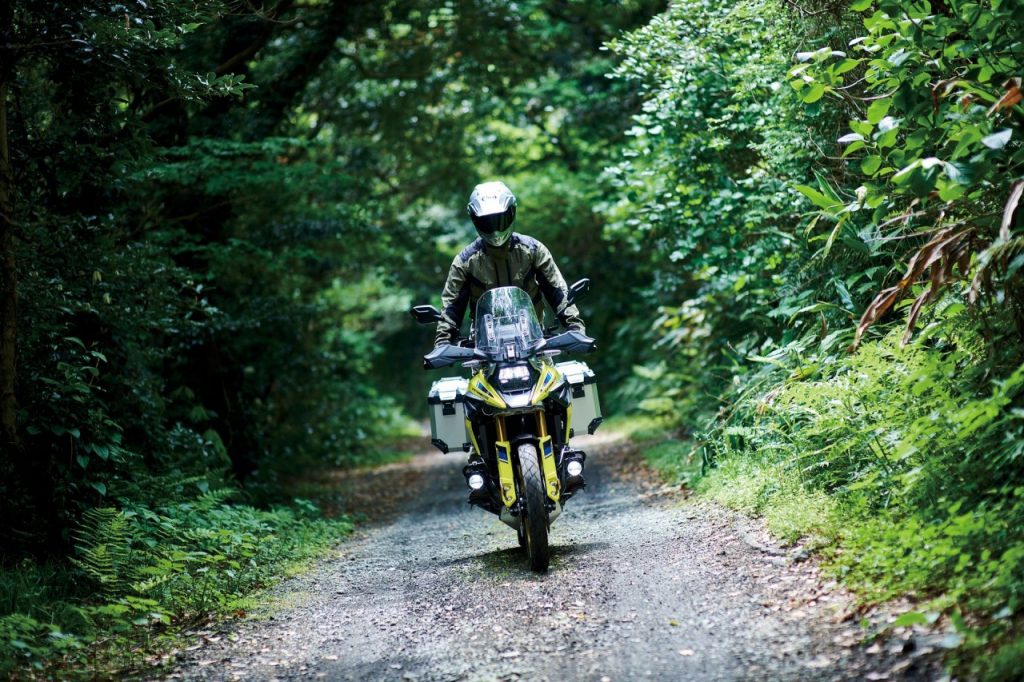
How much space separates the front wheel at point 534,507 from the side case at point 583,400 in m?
0.75

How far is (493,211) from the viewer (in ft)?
23.1

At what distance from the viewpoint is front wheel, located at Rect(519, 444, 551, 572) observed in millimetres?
6254

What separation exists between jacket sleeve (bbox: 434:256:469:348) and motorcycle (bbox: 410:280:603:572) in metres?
0.20

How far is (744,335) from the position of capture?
36.8 ft

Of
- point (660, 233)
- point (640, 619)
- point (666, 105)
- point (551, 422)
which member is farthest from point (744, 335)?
point (640, 619)

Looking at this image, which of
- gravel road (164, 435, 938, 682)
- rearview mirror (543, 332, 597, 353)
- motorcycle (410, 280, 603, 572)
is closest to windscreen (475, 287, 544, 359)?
motorcycle (410, 280, 603, 572)

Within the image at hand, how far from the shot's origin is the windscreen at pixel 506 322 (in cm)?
687

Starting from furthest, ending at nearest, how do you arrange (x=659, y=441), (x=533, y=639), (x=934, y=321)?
(x=659, y=441), (x=934, y=321), (x=533, y=639)

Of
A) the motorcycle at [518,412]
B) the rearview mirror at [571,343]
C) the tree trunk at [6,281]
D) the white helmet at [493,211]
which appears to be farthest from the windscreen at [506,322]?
the tree trunk at [6,281]

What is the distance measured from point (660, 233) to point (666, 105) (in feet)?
7.43

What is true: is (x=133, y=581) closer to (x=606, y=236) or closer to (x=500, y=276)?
(x=500, y=276)

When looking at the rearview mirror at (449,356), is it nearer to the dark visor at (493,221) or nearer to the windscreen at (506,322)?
the windscreen at (506,322)

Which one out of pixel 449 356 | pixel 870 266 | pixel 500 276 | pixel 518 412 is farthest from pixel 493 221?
pixel 870 266

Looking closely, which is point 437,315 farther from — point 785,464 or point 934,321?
point 934,321
